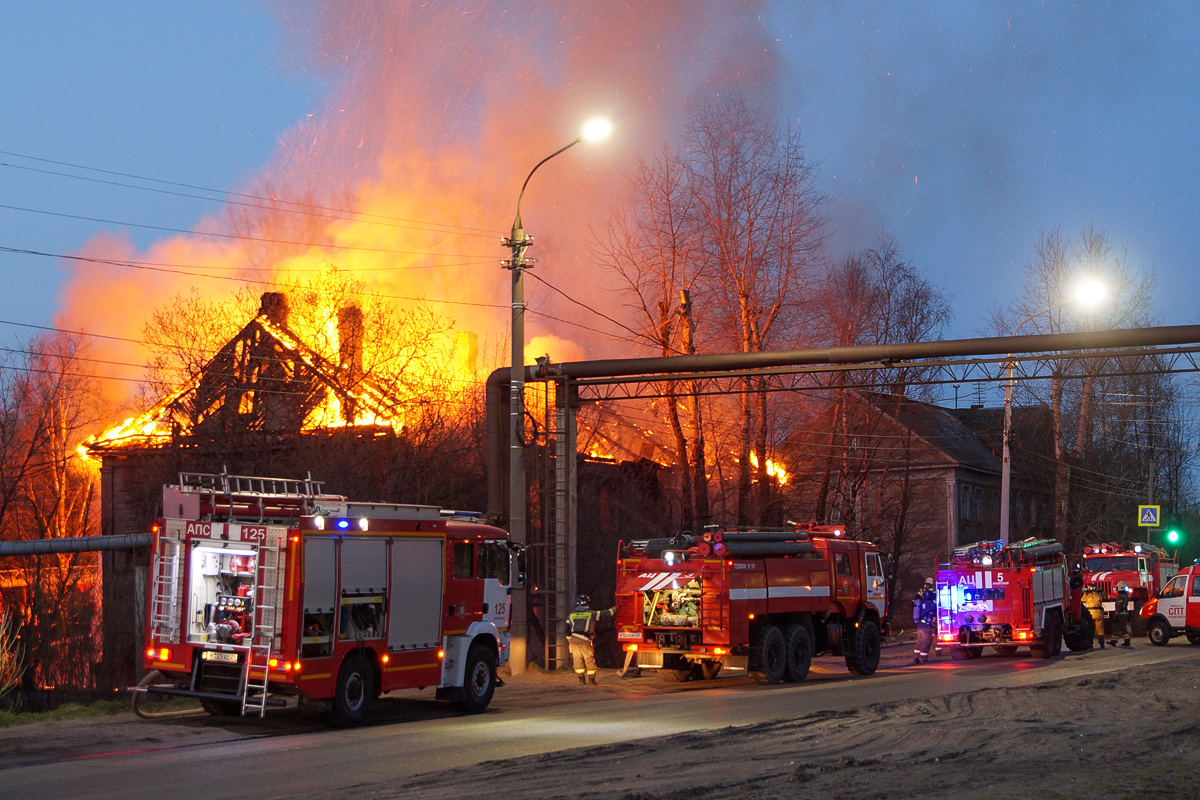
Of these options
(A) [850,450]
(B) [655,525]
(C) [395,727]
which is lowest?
(C) [395,727]

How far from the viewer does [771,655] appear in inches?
823

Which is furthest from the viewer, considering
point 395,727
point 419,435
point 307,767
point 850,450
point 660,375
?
point 850,450

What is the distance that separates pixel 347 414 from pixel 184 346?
4.98m

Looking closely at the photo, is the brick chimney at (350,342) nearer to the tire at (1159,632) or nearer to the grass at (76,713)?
the grass at (76,713)

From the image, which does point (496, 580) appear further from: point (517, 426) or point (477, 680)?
point (517, 426)

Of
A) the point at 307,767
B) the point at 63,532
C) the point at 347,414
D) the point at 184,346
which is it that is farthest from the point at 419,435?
the point at 63,532

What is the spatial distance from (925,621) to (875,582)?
3178 mm

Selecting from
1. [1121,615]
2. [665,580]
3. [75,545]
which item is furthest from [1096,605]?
[75,545]

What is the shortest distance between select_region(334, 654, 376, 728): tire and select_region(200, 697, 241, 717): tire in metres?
1.71

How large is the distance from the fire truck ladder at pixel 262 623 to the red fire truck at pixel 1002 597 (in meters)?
Result: 18.1

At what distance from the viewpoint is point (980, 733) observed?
490 inches

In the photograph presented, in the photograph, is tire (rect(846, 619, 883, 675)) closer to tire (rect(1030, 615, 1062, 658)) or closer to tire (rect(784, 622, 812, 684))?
tire (rect(784, 622, 812, 684))

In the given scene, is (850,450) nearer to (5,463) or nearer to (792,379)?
(792,379)

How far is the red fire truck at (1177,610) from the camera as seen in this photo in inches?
1219
